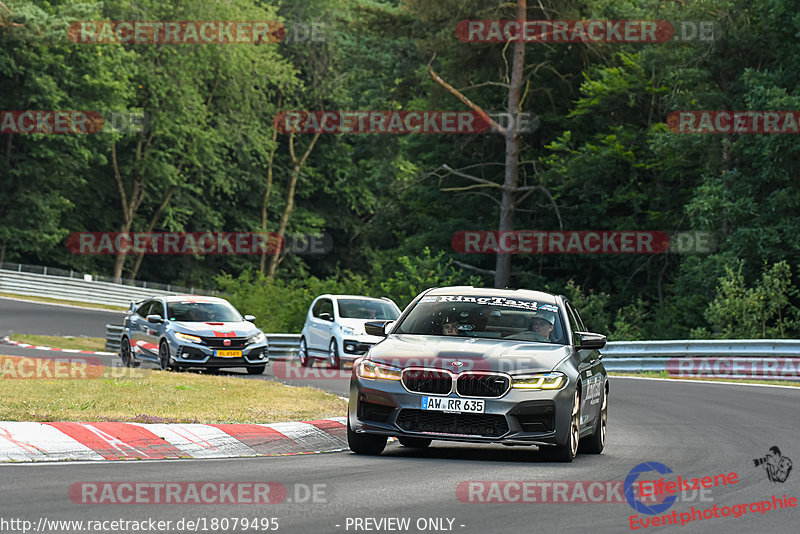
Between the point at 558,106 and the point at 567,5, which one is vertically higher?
the point at 567,5

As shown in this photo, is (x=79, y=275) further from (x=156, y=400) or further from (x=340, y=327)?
(x=156, y=400)

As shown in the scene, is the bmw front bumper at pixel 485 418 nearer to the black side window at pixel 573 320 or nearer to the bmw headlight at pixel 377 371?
the bmw headlight at pixel 377 371

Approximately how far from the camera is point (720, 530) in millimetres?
7863

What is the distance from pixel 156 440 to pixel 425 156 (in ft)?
132

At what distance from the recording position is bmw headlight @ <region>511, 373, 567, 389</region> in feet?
36.4

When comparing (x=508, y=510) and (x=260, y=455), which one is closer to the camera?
(x=508, y=510)

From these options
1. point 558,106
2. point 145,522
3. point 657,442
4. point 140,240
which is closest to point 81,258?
point 140,240

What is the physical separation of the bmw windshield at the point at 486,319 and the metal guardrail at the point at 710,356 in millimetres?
13137

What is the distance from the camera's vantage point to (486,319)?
41.0ft

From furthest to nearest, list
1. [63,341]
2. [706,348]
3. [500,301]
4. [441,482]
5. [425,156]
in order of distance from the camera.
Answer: [425,156] < [63,341] < [706,348] < [500,301] < [441,482]

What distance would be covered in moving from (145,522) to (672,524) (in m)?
3.26

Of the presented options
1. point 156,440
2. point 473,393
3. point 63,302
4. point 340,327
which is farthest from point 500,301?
point 63,302

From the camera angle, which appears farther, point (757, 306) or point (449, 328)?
point (757, 306)

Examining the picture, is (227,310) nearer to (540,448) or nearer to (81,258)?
(540,448)
